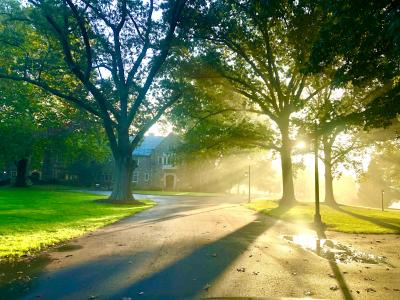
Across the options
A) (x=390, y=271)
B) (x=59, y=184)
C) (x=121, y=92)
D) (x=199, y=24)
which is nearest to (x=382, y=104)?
(x=390, y=271)

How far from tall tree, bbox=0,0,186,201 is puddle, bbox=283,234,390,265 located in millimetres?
18357

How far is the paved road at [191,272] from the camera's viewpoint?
5.79 meters

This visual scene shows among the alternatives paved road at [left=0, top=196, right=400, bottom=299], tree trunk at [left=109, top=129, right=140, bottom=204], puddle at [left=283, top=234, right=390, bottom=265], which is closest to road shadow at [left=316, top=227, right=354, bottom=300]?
paved road at [left=0, top=196, right=400, bottom=299]

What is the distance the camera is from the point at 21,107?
47.4 metres

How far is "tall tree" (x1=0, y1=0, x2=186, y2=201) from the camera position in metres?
25.8

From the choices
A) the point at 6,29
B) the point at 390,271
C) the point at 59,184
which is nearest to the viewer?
the point at 390,271

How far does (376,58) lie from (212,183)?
59.3 meters

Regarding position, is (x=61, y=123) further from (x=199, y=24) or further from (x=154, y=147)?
(x=199, y=24)

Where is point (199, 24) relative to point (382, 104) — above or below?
above

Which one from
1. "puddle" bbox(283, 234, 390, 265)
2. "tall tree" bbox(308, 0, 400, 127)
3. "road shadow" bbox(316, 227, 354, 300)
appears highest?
"tall tree" bbox(308, 0, 400, 127)

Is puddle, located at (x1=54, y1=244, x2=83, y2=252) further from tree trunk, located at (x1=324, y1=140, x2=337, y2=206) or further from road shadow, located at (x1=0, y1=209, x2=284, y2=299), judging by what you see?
tree trunk, located at (x1=324, y1=140, x2=337, y2=206)

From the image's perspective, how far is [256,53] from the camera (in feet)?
88.0

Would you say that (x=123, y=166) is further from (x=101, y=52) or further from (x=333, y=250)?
(x=333, y=250)

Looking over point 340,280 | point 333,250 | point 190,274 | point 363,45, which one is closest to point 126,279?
point 190,274
